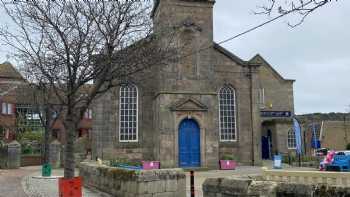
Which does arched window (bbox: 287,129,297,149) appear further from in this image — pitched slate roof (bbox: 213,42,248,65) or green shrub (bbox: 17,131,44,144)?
green shrub (bbox: 17,131,44,144)

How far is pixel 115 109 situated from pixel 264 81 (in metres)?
25.9

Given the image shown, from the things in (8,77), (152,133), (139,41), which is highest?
(8,77)

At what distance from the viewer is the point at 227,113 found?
100 ft

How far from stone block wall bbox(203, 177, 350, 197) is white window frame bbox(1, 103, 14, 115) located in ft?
164

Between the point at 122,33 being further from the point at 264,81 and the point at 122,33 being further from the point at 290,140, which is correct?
the point at 264,81

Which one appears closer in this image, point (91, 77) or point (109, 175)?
point (91, 77)

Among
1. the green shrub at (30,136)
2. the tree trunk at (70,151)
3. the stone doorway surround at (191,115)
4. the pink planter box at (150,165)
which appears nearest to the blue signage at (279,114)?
the stone doorway surround at (191,115)

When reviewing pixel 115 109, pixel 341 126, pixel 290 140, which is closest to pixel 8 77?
pixel 115 109

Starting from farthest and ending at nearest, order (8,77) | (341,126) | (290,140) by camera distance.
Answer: (341,126)
(8,77)
(290,140)

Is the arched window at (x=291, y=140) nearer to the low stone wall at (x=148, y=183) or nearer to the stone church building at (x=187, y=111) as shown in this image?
the stone church building at (x=187, y=111)

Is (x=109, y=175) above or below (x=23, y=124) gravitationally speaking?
below

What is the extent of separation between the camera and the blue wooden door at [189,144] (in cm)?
2762

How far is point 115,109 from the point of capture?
2833 cm

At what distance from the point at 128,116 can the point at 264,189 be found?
71.1 feet
